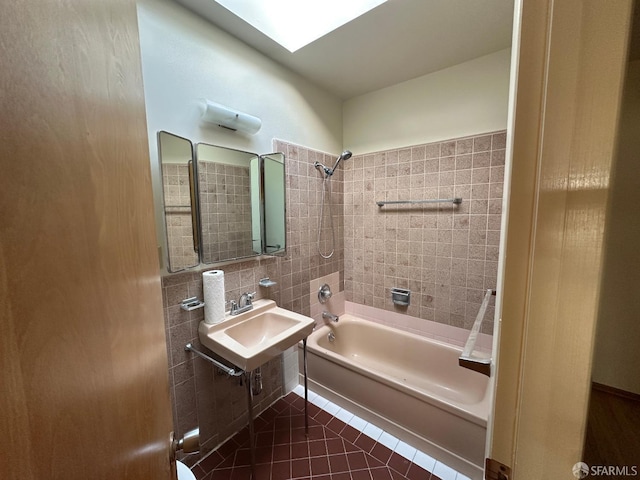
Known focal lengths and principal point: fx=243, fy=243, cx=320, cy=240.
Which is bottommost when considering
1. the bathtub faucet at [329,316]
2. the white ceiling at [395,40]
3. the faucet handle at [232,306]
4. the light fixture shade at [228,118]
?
the bathtub faucet at [329,316]

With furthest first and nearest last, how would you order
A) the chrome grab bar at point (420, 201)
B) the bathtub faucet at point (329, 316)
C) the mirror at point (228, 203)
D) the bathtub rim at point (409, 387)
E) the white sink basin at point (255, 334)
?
the bathtub faucet at point (329, 316), the chrome grab bar at point (420, 201), the mirror at point (228, 203), the bathtub rim at point (409, 387), the white sink basin at point (255, 334)

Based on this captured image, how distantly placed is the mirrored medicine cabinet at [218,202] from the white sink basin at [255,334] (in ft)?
1.33

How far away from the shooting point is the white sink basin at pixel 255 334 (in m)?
1.29

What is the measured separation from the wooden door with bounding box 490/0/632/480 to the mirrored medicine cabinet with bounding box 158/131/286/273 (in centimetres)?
148

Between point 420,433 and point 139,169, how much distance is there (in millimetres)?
2044

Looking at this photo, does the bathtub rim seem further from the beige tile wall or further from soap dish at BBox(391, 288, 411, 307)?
the beige tile wall

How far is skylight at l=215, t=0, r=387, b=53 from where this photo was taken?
142 centimetres

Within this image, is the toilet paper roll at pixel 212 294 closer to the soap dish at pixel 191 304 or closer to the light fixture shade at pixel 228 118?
the soap dish at pixel 191 304

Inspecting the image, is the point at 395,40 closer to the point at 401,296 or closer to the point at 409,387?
the point at 401,296

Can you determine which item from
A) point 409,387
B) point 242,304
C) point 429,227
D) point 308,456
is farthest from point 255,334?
point 429,227

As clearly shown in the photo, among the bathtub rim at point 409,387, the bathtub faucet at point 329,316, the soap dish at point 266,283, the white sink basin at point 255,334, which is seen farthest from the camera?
the bathtub faucet at point 329,316

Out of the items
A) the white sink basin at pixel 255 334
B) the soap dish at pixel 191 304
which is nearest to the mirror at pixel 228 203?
the soap dish at pixel 191 304

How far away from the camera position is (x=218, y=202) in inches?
62.7

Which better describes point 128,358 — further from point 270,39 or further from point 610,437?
point 270,39
